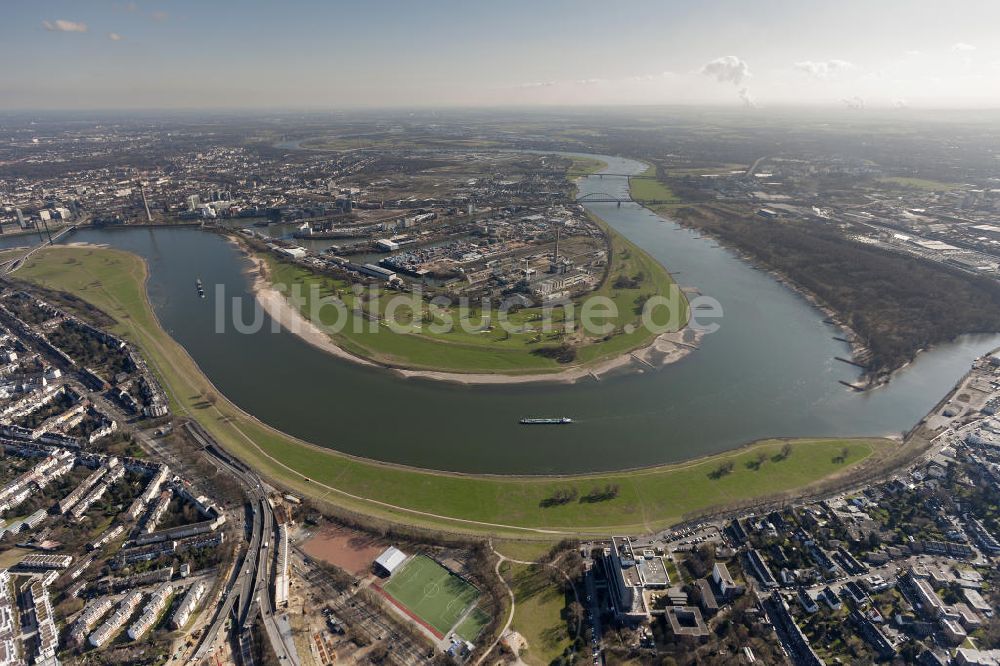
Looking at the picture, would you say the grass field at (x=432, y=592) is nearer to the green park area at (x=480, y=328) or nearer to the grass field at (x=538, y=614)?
the grass field at (x=538, y=614)

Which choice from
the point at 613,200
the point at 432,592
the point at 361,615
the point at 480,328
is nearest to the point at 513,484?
the point at 432,592

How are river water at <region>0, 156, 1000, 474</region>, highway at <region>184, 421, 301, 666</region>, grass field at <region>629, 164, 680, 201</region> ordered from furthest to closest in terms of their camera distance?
grass field at <region>629, 164, 680, 201</region>
river water at <region>0, 156, 1000, 474</region>
highway at <region>184, 421, 301, 666</region>

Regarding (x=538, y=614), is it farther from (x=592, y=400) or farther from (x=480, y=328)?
(x=480, y=328)

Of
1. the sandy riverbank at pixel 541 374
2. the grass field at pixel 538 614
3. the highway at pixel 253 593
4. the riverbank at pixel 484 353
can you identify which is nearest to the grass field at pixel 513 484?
the highway at pixel 253 593

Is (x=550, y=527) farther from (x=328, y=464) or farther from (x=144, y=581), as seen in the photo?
(x=144, y=581)

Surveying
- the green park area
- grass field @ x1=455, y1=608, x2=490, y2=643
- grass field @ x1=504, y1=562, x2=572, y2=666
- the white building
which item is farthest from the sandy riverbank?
grass field @ x1=455, y1=608, x2=490, y2=643

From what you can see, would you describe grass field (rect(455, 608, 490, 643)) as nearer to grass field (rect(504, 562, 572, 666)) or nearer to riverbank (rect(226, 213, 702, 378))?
grass field (rect(504, 562, 572, 666))

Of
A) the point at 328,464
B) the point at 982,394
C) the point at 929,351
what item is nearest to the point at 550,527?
the point at 328,464
